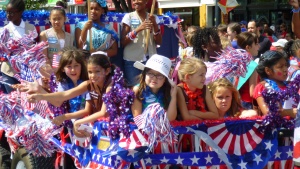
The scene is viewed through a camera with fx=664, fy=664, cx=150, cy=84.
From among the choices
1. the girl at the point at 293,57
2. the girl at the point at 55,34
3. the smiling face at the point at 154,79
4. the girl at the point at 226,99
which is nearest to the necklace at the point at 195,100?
the girl at the point at 226,99

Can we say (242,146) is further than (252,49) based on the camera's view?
No

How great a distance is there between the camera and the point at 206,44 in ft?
22.7

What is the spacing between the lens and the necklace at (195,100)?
5422 mm

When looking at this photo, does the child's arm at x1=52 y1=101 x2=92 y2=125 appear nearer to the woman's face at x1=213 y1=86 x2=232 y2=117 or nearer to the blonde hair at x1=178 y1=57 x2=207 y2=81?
the blonde hair at x1=178 y1=57 x2=207 y2=81

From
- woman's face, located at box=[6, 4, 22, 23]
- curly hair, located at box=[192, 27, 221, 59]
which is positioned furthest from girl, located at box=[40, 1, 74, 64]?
curly hair, located at box=[192, 27, 221, 59]

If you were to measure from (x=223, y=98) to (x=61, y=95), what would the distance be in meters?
1.36

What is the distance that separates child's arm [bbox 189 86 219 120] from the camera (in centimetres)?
531

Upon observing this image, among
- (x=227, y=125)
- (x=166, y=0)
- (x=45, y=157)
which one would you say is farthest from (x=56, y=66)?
(x=166, y=0)

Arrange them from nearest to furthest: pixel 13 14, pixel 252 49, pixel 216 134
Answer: pixel 216 134 → pixel 13 14 → pixel 252 49

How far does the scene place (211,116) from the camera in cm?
534

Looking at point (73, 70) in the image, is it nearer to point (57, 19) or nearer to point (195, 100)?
point (195, 100)

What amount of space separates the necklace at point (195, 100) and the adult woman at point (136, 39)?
1.79 meters

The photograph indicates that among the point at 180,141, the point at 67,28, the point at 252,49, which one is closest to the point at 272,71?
the point at 180,141

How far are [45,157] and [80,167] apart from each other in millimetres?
668
